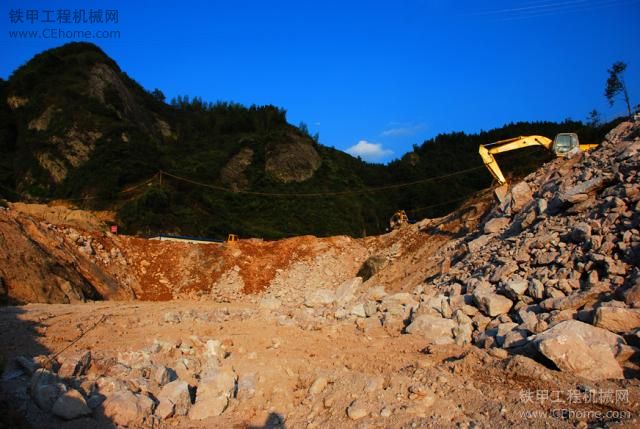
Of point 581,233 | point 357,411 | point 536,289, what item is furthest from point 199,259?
point 357,411

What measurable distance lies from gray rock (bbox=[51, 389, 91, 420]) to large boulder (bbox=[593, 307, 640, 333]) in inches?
232

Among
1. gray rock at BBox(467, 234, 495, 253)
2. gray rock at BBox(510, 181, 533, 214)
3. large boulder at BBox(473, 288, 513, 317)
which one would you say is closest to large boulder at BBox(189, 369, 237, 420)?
large boulder at BBox(473, 288, 513, 317)

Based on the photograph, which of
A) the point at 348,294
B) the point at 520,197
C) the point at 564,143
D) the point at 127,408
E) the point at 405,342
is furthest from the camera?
the point at 564,143

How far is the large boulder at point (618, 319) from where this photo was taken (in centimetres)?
588

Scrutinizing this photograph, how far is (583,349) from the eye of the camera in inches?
210

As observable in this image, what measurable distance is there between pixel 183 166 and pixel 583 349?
43023mm

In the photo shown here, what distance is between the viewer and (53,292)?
1205 cm

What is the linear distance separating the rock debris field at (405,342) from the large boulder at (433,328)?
30 millimetres

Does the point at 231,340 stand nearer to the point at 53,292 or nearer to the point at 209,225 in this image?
the point at 53,292

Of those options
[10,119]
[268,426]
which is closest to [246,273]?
[268,426]

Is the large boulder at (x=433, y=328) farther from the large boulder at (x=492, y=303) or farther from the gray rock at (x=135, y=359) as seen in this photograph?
the gray rock at (x=135, y=359)

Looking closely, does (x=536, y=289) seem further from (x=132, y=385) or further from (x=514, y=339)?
(x=132, y=385)

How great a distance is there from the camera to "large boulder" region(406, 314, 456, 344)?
7582mm

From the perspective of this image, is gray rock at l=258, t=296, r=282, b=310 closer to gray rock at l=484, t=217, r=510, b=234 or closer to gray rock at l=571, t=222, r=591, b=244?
gray rock at l=484, t=217, r=510, b=234
